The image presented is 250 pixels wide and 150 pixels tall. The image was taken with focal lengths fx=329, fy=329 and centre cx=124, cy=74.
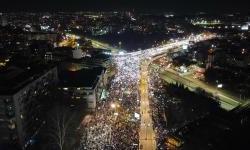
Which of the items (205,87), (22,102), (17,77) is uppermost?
(17,77)

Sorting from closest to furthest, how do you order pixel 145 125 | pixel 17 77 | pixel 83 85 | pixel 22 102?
1. pixel 22 102
2. pixel 145 125
3. pixel 17 77
4. pixel 83 85

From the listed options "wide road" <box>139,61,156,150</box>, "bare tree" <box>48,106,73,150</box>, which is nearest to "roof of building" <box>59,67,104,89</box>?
"bare tree" <box>48,106,73,150</box>

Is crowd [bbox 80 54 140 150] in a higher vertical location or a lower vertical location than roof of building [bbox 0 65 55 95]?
lower

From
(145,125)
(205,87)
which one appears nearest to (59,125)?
(145,125)

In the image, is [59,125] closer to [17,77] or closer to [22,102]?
[22,102]

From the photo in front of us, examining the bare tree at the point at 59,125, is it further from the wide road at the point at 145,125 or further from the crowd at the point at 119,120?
the wide road at the point at 145,125

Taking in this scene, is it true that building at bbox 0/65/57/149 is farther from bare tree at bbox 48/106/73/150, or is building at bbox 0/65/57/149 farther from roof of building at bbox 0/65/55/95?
bare tree at bbox 48/106/73/150

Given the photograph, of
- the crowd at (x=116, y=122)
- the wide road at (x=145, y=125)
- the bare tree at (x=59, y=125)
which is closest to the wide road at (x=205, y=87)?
the wide road at (x=145, y=125)

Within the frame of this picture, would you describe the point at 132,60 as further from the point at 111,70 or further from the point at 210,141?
the point at 210,141
